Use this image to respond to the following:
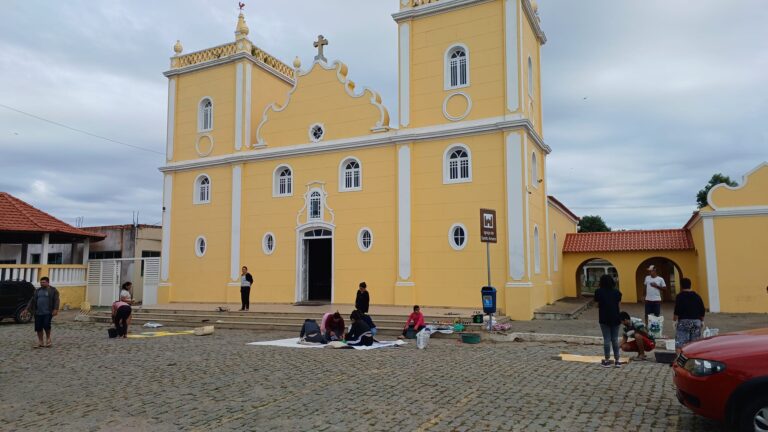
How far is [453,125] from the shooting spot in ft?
59.9

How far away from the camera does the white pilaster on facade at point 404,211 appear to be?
1833 centimetres

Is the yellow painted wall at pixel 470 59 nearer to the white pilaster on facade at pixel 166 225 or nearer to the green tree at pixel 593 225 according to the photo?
the white pilaster on facade at pixel 166 225

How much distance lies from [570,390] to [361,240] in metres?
12.6

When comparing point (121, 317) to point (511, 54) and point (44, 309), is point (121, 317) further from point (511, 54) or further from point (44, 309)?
point (511, 54)

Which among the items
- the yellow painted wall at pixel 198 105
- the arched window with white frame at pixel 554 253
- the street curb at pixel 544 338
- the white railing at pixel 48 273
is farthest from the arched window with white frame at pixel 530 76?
the white railing at pixel 48 273

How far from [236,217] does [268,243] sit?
1739 millimetres

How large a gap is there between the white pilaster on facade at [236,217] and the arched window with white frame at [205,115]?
2.65 metres

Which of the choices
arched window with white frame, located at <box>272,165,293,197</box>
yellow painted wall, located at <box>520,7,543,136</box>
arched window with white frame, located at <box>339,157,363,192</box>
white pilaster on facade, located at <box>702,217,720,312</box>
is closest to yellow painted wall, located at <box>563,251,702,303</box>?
white pilaster on facade, located at <box>702,217,720,312</box>

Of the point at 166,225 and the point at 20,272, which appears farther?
the point at 166,225

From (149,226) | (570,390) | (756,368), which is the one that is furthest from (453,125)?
(149,226)

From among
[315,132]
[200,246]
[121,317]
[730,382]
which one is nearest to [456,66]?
[315,132]

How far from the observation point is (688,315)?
9.55 m

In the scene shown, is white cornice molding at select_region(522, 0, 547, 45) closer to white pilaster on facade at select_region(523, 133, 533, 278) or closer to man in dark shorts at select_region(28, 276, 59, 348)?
white pilaster on facade at select_region(523, 133, 533, 278)

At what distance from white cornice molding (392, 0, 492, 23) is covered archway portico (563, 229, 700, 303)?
12116 millimetres
